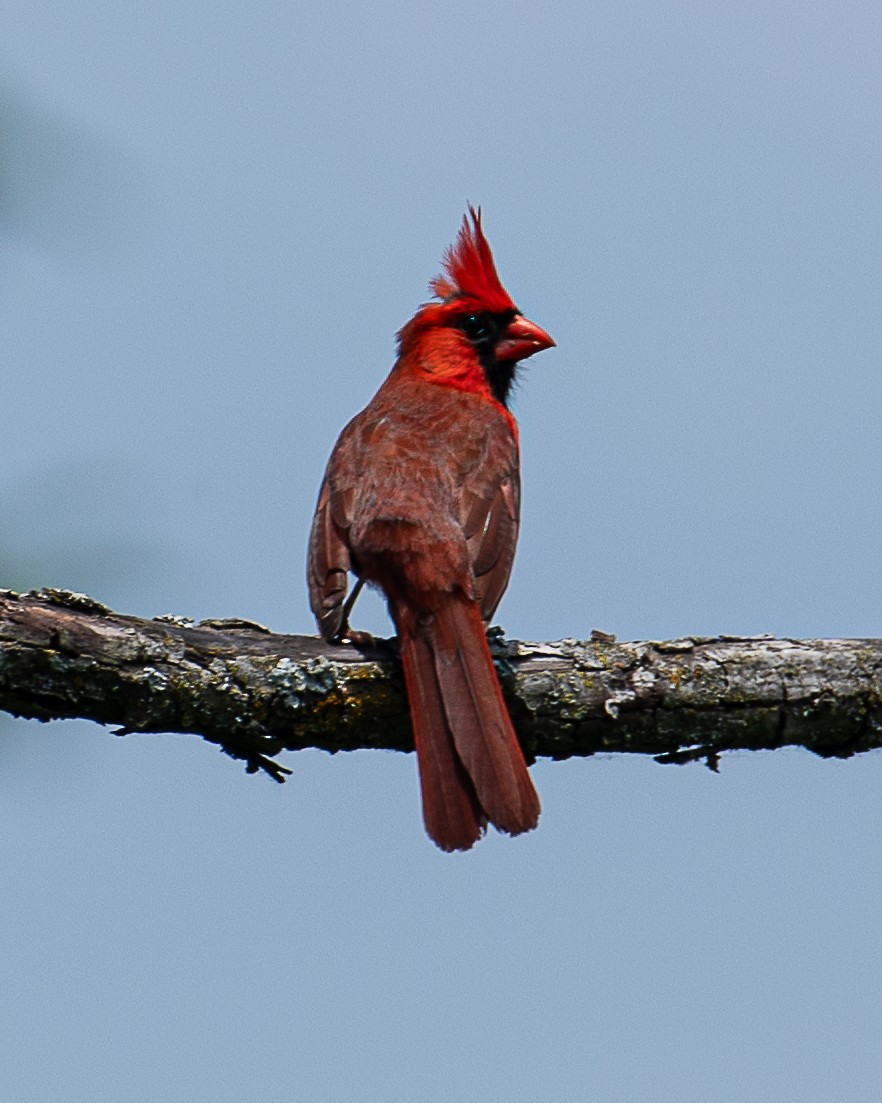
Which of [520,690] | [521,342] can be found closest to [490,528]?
[520,690]

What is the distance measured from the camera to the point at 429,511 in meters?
4.46

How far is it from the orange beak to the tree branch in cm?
247

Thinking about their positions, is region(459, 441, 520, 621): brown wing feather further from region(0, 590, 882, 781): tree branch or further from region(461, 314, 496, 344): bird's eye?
region(461, 314, 496, 344): bird's eye

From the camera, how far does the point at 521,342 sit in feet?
20.5

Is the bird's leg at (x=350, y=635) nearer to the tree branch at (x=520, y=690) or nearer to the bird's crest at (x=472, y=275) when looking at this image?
the tree branch at (x=520, y=690)

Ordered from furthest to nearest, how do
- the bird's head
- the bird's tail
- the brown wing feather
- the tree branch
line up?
the bird's head, the brown wing feather, the bird's tail, the tree branch

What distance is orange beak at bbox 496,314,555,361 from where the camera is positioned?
6.22 meters

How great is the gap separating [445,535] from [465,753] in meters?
0.86

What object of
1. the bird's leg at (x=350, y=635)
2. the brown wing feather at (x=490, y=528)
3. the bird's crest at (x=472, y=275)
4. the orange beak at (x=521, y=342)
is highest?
the bird's crest at (x=472, y=275)

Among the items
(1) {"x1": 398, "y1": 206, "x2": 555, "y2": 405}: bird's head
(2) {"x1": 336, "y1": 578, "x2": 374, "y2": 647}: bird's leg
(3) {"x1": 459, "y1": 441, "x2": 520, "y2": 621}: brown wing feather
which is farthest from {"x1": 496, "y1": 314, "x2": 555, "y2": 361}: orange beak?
(2) {"x1": 336, "y1": 578, "x2": 374, "y2": 647}: bird's leg

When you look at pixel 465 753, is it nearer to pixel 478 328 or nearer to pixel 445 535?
pixel 445 535

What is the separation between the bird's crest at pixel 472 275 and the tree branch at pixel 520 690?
2761 mm

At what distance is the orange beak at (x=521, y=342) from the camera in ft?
20.4

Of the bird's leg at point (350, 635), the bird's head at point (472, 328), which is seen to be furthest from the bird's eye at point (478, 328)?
the bird's leg at point (350, 635)
